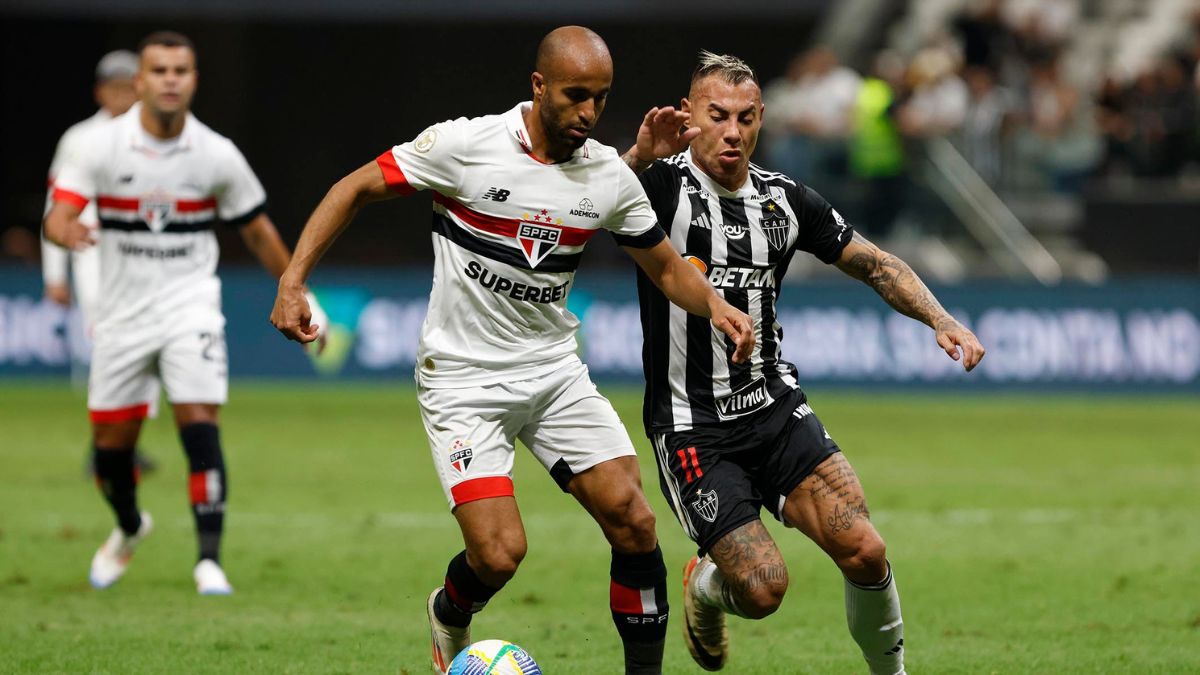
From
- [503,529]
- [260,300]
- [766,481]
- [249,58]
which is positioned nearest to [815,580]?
[766,481]

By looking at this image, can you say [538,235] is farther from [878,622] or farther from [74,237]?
[74,237]

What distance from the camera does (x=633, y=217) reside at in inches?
254

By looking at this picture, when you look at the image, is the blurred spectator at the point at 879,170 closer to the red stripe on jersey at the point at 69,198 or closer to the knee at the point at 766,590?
the red stripe on jersey at the point at 69,198

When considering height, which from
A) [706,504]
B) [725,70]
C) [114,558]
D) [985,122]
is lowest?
[114,558]

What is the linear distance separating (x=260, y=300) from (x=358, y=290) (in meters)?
1.24

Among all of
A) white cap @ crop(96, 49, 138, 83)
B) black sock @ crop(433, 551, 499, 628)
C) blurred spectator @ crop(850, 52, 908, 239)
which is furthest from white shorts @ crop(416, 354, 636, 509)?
blurred spectator @ crop(850, 52, 908, 239)

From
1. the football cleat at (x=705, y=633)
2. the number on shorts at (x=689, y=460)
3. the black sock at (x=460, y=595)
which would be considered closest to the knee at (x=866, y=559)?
the number on shorts at (x=689, y=460)

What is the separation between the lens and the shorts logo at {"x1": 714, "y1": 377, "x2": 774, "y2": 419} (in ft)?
22.4

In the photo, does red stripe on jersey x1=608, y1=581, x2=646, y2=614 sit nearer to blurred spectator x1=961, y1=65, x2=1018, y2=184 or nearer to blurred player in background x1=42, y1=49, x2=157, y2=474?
blurred player in background x1=42, y1=49, x2=157, y2=474

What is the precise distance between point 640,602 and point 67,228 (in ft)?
12.9

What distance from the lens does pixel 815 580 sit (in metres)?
9.41

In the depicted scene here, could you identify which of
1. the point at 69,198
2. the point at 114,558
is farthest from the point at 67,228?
the point at 114,558

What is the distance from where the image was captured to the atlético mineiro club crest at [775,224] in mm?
6863

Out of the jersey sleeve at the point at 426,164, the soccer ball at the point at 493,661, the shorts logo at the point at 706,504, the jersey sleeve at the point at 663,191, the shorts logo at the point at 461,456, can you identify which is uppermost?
the jersey sleeve at the point at 426,164
